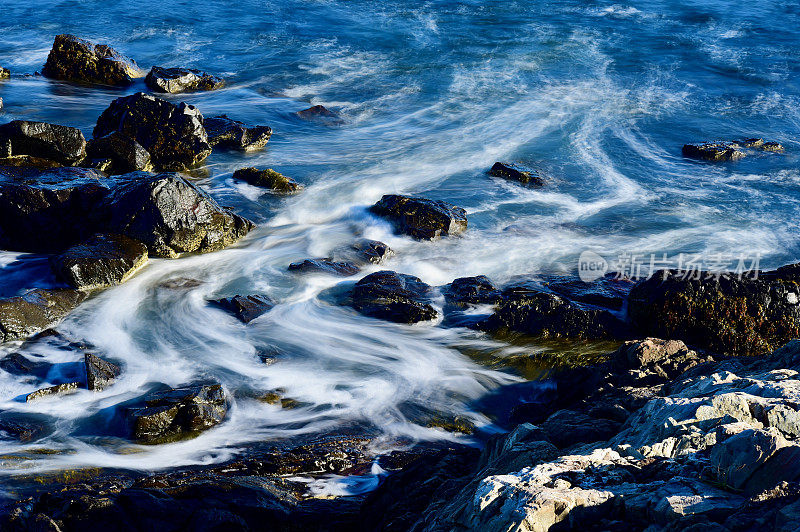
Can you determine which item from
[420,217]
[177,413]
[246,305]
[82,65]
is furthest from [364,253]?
[82,65]

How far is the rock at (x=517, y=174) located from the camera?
51.5ft

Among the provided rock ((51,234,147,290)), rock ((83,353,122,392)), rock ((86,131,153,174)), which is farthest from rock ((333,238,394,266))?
rock ((86,131,153,174))

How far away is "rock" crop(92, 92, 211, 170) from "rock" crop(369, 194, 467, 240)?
4374 mm

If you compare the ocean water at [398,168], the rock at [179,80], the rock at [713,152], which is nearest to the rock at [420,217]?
the ocean water at [398,168]

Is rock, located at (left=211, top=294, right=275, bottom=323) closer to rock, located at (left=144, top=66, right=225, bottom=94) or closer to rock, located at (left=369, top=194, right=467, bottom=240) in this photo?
rock, located at (left=369, top=194, right=467, bottom=240)

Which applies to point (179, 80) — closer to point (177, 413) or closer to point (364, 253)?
point (364, 253)

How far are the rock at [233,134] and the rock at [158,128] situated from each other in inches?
44.1

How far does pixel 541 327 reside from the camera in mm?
9945

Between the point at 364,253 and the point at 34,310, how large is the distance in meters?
5.06

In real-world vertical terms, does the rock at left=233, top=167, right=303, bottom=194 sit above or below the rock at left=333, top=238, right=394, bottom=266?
above

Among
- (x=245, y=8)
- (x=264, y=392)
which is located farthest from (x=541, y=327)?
(x=245, y=8)

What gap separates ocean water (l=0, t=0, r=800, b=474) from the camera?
8.82 m

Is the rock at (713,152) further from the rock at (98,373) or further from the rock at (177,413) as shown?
the rock at (98,373)

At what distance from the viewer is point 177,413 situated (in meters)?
7.77
